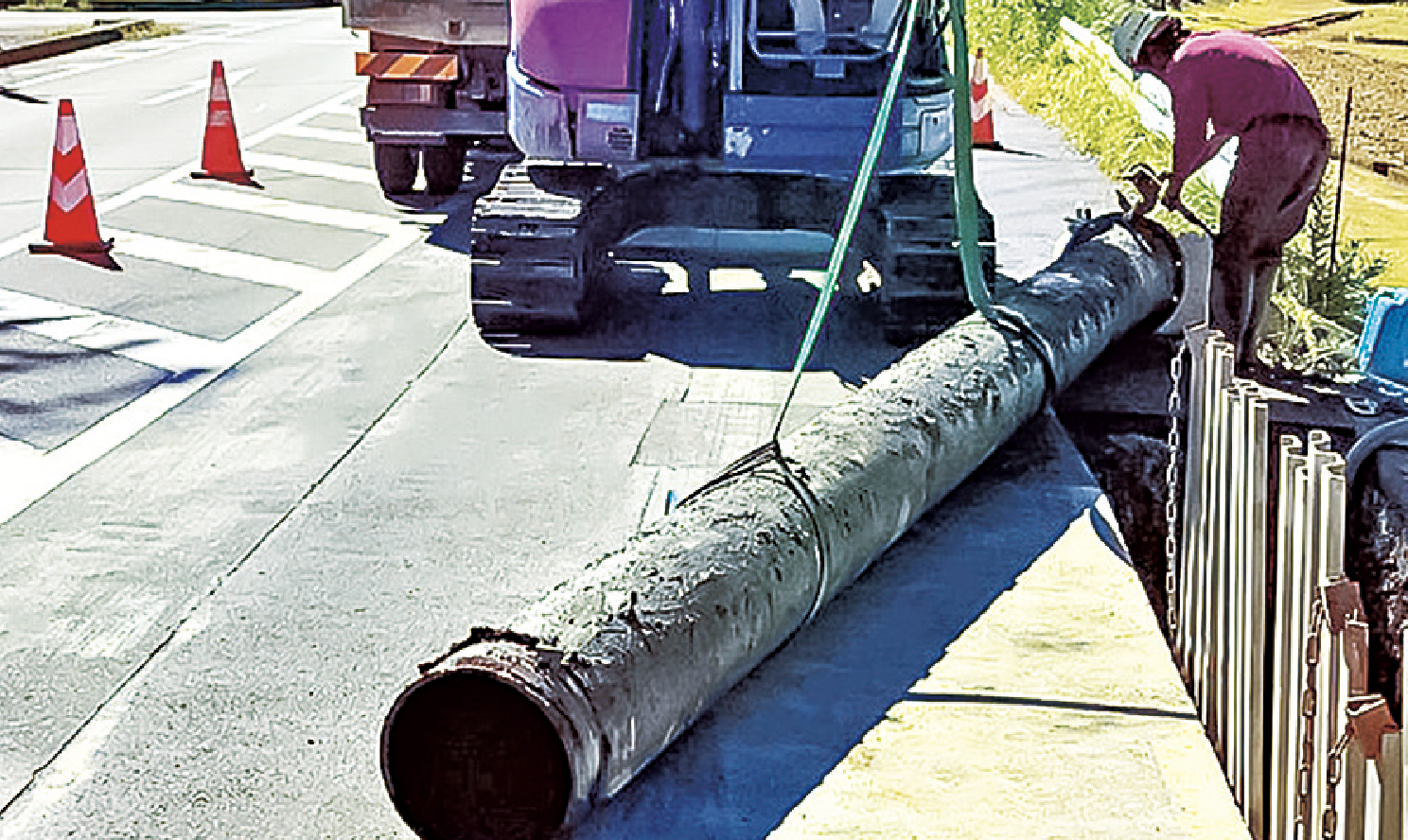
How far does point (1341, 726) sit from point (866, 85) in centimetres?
696

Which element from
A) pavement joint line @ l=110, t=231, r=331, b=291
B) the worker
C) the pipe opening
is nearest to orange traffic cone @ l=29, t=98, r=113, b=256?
pavement joint line @ l=110, t=231, r=331, b=291

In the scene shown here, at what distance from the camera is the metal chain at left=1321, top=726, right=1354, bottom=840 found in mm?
4473

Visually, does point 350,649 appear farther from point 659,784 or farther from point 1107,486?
point 1107,486

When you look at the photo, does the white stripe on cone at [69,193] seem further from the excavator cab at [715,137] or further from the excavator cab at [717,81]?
the excavator cab at [717,81]

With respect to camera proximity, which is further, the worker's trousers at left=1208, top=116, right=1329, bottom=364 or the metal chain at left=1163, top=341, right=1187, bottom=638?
the worker's trousers at left=1208, top=116, right=1329, bottom=364

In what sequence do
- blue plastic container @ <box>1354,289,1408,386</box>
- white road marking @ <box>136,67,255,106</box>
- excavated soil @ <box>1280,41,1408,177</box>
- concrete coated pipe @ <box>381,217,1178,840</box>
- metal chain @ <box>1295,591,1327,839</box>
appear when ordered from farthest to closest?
white road marking @ <box>136,67,255,106</box>
excavated soil @ <box>1280,41,1408,177</box>
blue plastic container @ <box>1354,289,1408,386</box>
concrete coated pipe @ <box>381,217,1178,840</box>
metal chain @ <box>1295,591,1327,839</box>

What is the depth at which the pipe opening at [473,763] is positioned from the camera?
5.21m

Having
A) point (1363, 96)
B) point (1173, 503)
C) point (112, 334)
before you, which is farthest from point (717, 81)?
point (1363, 96)

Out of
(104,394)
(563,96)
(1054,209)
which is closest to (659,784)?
(104,394)

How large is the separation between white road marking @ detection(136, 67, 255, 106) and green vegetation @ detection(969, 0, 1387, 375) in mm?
8310

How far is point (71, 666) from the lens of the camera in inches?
251

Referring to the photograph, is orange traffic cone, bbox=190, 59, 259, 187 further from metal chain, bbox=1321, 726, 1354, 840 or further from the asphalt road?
metal chain, bbox=1321, 726, 1354, 840

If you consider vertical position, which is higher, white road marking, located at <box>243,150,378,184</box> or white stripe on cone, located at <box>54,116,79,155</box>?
white stripe on cone, located at <box>54,116,79,155</box>

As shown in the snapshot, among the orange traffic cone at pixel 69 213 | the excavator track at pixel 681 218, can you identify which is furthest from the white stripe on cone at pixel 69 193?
Result: the excavator track at pixel 681 218
